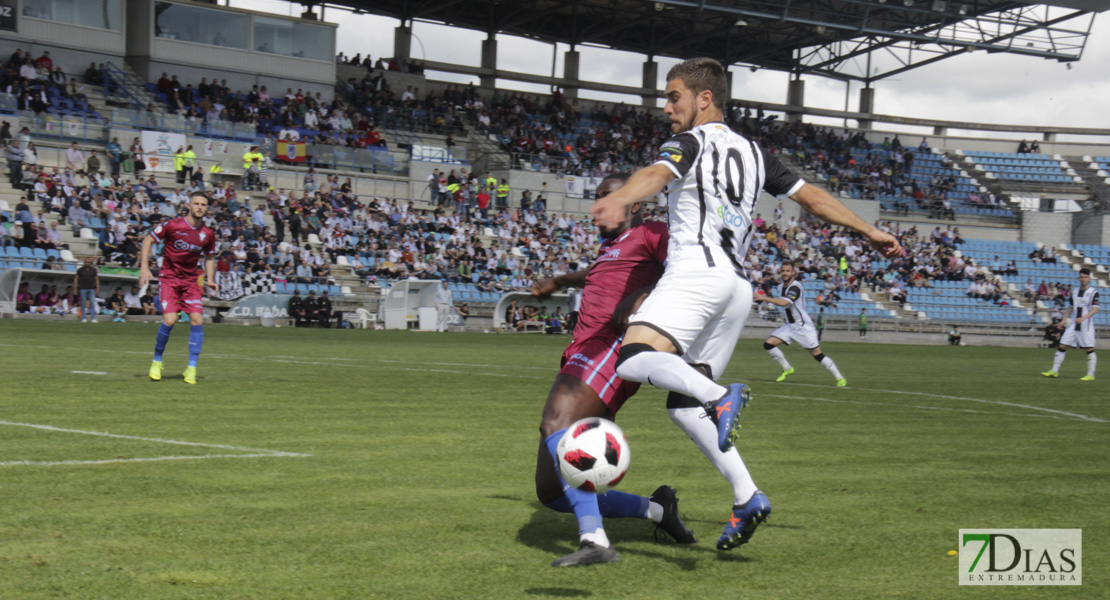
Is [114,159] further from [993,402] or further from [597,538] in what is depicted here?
[597,538]

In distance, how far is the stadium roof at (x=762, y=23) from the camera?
50969 millimetres

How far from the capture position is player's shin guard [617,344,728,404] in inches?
179

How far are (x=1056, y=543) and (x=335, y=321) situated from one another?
3113cm

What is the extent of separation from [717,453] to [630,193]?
124cm

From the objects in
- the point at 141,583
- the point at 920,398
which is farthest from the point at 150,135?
the point at 141,583

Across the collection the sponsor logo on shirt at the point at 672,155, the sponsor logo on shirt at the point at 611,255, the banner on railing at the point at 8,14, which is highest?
the banner on railing at the point at 8,14

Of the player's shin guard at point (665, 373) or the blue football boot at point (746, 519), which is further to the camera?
the blue football boot at point (746, 519)

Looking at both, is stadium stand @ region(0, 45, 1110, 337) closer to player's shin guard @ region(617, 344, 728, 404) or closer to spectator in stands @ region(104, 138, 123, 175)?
spectator in stands @ region(104, 138, 123, 175)

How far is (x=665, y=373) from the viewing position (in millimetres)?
4617

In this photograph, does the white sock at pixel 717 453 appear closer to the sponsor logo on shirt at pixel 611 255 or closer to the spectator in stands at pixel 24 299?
the sponsor logo on shirt at pixel 611 255

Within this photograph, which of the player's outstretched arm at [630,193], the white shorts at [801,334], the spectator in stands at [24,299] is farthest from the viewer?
the spectator in stands at [24,299]

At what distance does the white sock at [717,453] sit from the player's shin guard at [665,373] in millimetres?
197

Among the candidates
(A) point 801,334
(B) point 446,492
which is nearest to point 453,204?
(A) point 801,334

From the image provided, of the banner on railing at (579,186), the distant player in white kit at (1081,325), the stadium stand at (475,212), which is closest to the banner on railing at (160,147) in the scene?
the stadium stand at (475,212)
